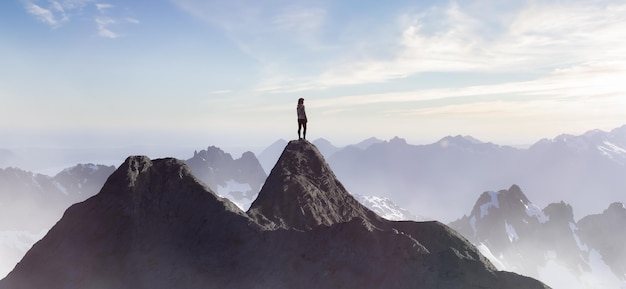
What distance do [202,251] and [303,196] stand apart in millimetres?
13608

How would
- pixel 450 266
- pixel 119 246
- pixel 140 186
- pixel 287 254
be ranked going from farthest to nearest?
pixel 140 186 → pixel 119 246 → pixel 287 254 → pixel 450 266

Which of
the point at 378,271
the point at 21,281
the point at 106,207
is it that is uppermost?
the point at 106,207

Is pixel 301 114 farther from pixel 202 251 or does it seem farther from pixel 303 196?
pixel 202 251

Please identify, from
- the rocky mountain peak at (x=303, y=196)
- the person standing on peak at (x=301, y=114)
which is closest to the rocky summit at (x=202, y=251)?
the rocky mountain peak at (x=303, y=196)

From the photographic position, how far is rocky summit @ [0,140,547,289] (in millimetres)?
24578

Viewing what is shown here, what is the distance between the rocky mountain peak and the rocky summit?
453 centimetres

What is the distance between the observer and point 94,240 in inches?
1187

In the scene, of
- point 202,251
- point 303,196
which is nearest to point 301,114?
point 303,196

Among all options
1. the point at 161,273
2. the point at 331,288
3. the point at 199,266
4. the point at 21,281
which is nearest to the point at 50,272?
the point at 21,281

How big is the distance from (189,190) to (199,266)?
7137 mm

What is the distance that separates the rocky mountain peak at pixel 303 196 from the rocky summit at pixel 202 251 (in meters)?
4.53

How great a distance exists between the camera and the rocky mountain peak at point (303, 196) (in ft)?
131

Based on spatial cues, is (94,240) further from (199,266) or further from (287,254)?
(287,254)

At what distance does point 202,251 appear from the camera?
30188mm
